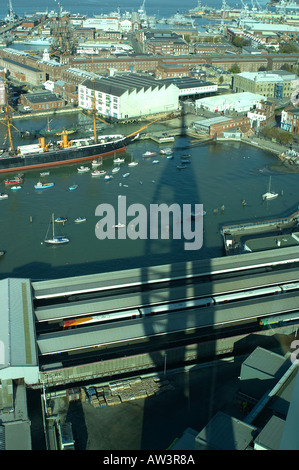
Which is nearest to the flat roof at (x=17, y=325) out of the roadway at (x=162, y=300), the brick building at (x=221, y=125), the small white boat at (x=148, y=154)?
the roadway at (x=162, y=300)

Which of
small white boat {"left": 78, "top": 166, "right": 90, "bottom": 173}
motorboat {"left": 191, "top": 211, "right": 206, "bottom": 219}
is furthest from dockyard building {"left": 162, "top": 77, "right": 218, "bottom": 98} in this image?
motorboat {"left": 191, "top": 211, "right": 206, "bottom": 219}

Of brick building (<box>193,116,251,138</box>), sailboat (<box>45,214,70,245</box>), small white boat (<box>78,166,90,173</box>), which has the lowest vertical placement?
sailboat (<box>45,214,70,245</box>)

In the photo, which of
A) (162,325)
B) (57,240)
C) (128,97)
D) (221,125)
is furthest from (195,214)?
→ (128,97)

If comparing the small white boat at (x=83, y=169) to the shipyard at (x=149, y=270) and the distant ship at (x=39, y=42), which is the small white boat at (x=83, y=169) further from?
the distant ship at (x=39, y=42)

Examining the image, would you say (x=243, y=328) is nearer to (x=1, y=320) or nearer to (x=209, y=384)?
(x=209, y=384)

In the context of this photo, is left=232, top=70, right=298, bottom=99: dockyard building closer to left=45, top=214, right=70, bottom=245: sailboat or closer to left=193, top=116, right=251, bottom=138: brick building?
left=193, top=116, right=251, bottom=138: brick building
